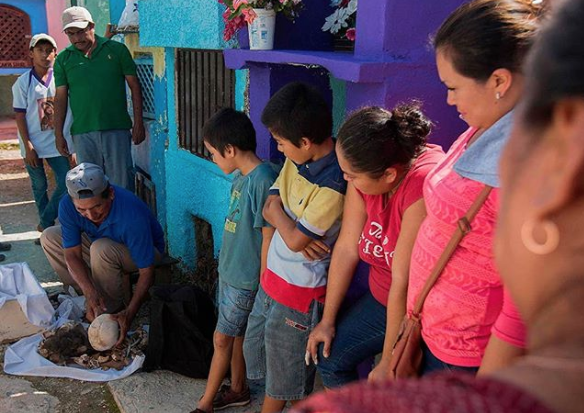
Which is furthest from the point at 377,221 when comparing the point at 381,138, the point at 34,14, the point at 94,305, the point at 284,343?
the point at 34,14

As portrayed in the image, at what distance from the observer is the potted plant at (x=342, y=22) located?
130 inches

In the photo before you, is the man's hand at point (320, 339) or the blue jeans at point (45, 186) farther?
the blue jeans at point (45, 186)

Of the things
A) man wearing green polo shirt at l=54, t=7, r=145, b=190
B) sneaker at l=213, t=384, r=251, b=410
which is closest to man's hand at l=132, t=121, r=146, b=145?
man wearing green polo shirt at l=54, t=7, r=145, b=190

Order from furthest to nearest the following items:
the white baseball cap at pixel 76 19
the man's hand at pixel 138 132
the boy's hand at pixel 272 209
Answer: the man's hand at pixel 138 132 → the white baseball cap at pixel 76 19 → the boy's hand at pixel 272 209

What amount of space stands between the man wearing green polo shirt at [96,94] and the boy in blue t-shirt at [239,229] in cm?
269

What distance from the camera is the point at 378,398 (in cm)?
66

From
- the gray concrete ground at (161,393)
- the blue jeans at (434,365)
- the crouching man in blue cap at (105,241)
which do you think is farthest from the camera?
the crouching man in blue cap at (105,241)

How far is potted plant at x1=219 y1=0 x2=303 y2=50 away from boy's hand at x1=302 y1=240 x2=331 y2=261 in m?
1.33

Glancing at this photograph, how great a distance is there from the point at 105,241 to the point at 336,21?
2.05m

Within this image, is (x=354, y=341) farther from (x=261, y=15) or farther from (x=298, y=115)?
(x=261, y=15)

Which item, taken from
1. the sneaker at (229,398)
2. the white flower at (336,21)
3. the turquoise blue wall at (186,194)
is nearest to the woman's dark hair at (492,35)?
the white flower at (336,21)

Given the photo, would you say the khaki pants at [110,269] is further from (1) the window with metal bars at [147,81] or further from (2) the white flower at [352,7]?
(2) the white flower at [352,7]

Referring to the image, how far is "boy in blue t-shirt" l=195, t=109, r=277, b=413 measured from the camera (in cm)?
284

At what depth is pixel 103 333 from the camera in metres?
3.64
